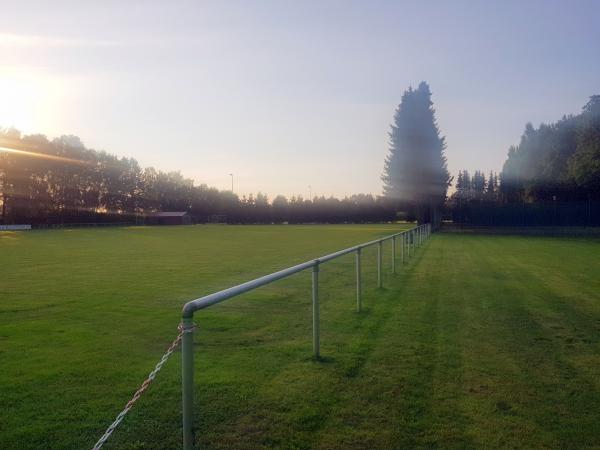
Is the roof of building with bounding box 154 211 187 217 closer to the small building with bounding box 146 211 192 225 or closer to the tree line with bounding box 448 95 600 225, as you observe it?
the small building with bounding box 146 211 192 225

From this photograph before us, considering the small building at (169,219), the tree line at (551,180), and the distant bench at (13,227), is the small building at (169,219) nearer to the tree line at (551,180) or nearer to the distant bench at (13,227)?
the distant bench at (13,227)

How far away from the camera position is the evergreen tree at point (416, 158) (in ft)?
194

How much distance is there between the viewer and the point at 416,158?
60.3 metres

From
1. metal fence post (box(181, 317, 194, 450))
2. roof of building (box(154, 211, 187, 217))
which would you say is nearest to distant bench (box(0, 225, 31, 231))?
roof of building (box(154, 211, 187, 217))

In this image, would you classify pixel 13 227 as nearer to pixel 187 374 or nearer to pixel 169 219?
pixel 169 219

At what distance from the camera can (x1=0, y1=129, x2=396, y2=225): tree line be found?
75.9 m

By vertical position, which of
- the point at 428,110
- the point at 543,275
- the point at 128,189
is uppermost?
the point at 428,110

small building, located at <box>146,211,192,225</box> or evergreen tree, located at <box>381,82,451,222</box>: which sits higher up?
evergreen tree, located at <box>381,82,451,222</box>

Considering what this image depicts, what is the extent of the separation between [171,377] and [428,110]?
60941 mm

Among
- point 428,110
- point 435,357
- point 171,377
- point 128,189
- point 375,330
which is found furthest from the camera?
point 128,189

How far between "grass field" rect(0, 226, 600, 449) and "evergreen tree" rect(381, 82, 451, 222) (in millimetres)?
48976

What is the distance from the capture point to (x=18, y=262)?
1770 centimetres

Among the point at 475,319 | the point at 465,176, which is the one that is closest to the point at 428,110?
the point at 475,319

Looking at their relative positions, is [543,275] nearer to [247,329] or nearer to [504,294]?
[504,294]
